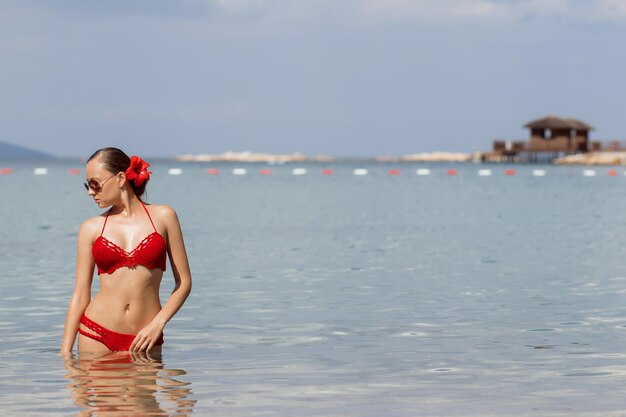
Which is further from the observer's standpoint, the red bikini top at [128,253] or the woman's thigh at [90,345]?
the woman's thigh at [90,345]

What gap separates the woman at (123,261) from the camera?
8.90m

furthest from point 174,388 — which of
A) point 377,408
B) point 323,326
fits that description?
point 323,326

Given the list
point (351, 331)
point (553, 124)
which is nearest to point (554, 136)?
point (553, 124)

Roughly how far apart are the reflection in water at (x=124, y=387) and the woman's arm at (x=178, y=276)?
11.0 inches

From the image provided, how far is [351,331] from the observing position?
14617mm

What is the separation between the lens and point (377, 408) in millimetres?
9586

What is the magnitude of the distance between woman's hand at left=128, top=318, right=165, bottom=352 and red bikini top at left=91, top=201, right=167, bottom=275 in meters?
0.42

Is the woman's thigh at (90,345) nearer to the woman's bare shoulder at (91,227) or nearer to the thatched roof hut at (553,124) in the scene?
the woman's bare shoulder at (91,227)

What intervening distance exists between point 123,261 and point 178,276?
1.29ft

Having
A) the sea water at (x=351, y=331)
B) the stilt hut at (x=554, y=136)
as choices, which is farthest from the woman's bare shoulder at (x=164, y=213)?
the stilt hut at (x=554, y=136)

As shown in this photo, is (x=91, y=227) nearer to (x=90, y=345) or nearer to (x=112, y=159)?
(x=112, y=159)

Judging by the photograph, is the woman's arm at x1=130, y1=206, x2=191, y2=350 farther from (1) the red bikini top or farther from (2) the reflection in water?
(2) the reflection in water

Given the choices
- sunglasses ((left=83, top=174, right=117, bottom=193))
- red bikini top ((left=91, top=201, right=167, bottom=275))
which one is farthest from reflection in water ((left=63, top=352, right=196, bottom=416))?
sunglasses ((left=83, top=174, right=117, bottom=193))

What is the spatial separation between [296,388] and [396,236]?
2323 cm
